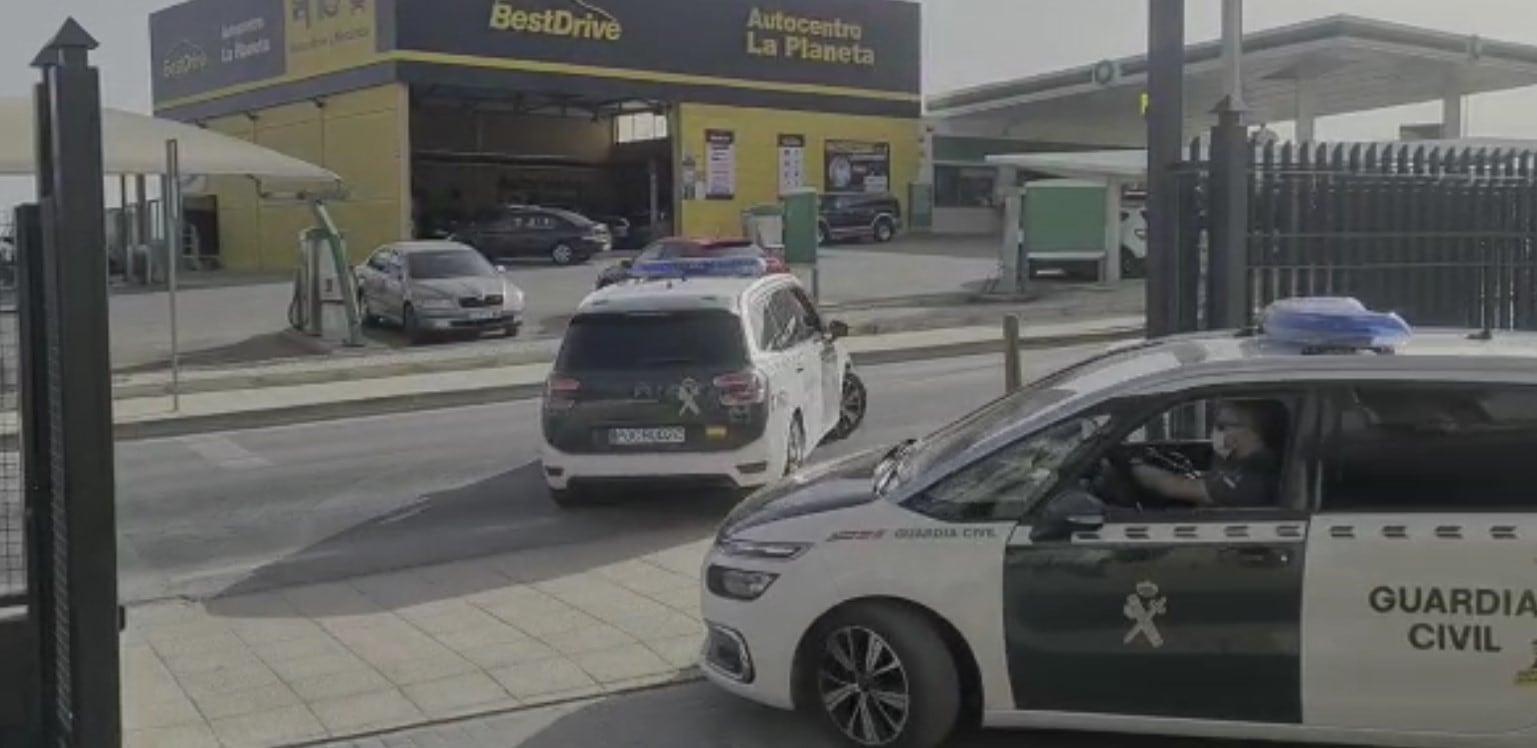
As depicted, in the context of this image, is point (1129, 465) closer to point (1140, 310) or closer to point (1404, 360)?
point (1404, 360)

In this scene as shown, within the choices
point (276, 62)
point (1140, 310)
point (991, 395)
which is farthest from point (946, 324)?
point (276, 62)

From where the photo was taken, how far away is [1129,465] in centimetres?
525

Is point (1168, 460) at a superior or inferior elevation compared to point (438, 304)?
inferior

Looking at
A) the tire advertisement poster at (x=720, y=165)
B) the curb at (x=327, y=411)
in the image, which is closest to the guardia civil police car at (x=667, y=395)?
the curb at (x=327, y=411)

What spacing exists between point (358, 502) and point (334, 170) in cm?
3445

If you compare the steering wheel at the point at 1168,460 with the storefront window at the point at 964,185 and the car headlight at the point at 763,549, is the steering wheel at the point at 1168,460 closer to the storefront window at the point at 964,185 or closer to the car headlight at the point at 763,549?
the car headlight at the point at 763,549

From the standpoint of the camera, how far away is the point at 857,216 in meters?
47.2

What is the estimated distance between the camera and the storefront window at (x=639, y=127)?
51.7m

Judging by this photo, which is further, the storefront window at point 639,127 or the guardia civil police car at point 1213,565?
the storefront window at point 639,127

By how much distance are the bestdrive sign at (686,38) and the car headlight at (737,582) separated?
36708 millimetres

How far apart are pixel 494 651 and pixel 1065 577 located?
298cm

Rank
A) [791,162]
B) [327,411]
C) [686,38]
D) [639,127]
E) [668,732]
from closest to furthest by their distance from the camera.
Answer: [668,732] → [327,411] → [686,38] → [791,162] → [639,127]

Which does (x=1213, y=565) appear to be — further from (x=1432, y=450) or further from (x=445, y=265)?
(x=445, y=265)

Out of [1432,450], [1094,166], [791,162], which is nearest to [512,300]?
[1094,166]
